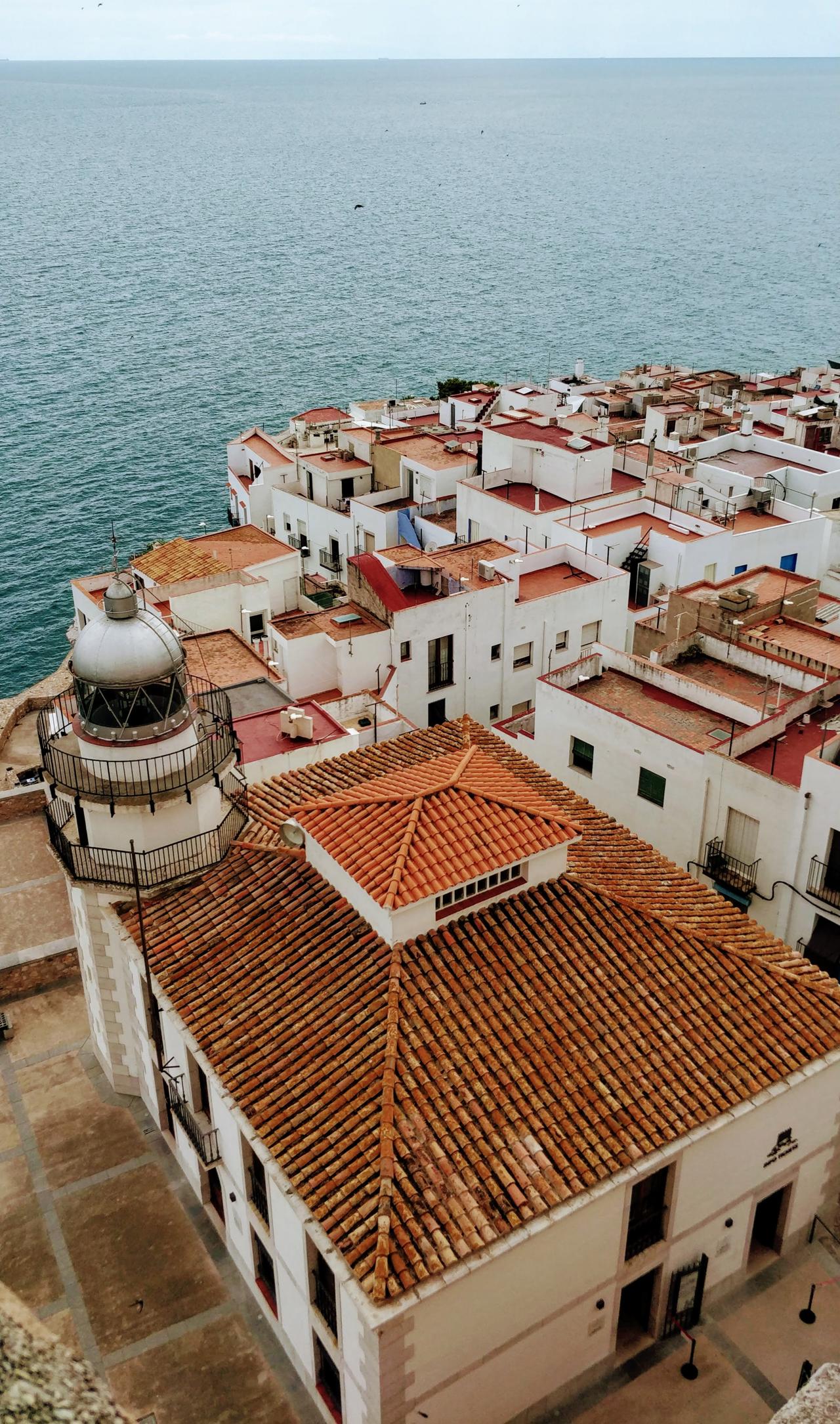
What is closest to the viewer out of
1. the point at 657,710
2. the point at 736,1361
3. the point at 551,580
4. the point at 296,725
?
the point at 736,1361

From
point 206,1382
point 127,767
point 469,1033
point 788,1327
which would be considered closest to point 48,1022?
point 127,767

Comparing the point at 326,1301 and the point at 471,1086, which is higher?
the point at 471,1086

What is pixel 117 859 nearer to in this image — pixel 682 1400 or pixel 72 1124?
pixel 72 1124

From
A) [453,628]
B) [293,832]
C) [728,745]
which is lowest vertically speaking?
[453,628]

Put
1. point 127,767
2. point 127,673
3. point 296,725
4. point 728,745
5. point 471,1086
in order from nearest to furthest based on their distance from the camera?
point 471,1086 < point 127,673 < point 127,767 < point 728,745 < point 296,725

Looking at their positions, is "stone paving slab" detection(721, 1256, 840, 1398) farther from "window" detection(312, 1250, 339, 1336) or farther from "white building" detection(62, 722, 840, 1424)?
"window" detection(312, 1250, 339, 1336)

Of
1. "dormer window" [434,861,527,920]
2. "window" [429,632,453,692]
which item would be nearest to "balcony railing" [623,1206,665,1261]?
"dormer window" [434,861,527,920]
